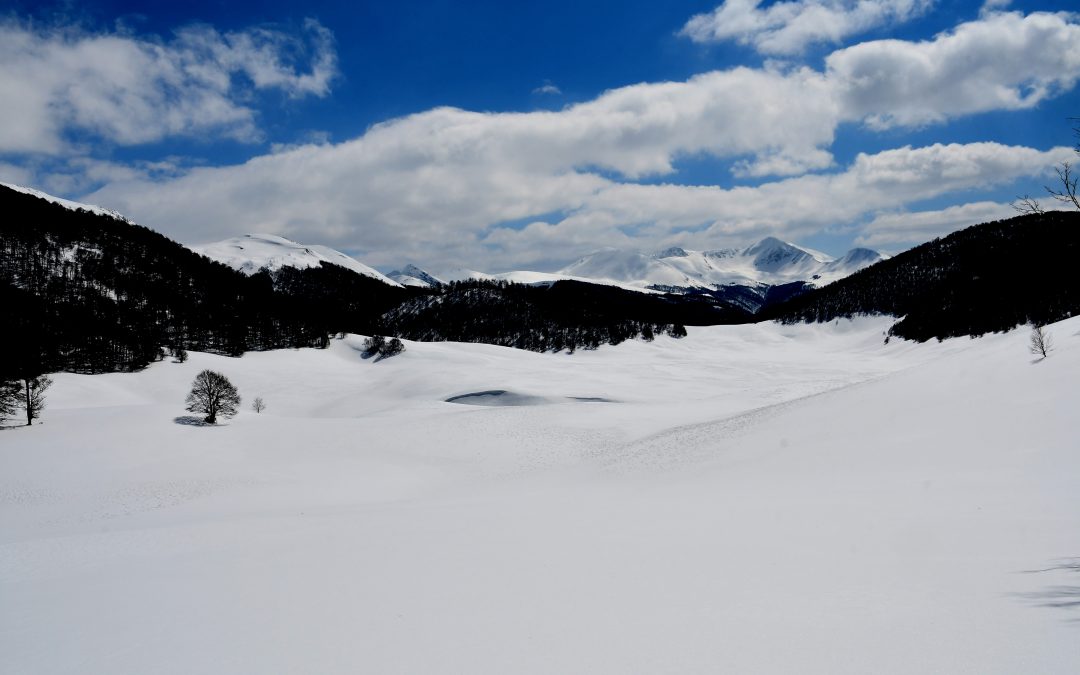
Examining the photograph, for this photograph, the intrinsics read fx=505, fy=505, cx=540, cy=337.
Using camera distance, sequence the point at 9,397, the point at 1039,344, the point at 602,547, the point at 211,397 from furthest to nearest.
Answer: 1. the point at 211,397
2. the point at 9,397
3. the point at 1039,344
4. the point at 602,547

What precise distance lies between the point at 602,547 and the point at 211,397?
46.8 meters

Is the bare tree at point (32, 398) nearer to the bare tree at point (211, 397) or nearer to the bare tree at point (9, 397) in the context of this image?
the bare tree at point (9, 397)

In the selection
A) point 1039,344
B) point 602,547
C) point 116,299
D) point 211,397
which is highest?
point 116,299

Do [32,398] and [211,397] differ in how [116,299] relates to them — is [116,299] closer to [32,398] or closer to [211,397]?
[32,398]

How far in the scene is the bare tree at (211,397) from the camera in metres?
46.2

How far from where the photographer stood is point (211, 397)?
4619cm

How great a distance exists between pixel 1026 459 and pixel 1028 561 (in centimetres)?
1240

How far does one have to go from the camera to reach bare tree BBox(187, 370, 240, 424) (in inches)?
1818

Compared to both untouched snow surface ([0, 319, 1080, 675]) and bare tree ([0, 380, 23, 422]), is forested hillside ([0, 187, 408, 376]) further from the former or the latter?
untouched snow surface ([0, 319, 1080, 675])

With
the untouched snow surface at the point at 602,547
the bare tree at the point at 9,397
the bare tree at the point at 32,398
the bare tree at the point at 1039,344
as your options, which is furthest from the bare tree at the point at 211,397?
the bare tree at the point at 1039,344

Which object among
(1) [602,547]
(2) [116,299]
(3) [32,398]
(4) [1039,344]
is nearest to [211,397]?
(3) [32,398]

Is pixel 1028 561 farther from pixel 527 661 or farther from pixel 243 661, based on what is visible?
pixel 243 661

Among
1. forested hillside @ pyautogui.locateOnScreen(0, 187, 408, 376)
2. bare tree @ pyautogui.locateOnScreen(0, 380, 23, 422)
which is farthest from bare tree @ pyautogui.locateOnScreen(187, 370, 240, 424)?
forested hillside @ pyautogui.locateOnScreen(0, 187, 408, 376)

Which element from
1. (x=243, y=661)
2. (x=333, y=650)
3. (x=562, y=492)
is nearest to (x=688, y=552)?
(x=333, y=650)
